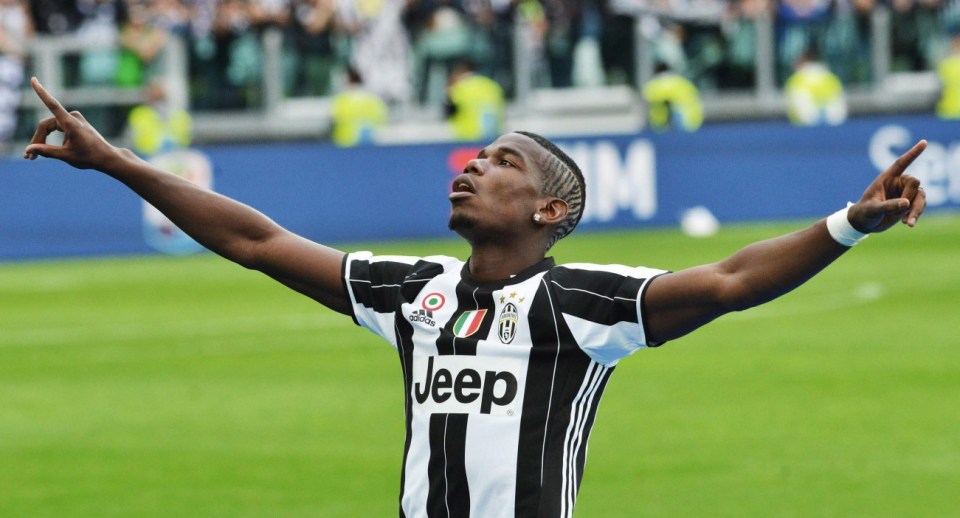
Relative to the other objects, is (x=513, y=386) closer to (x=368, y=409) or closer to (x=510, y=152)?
(x=510, y=152)

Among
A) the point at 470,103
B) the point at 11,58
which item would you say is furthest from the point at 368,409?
the point at 470,103

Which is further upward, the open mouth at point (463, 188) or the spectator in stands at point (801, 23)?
the spectator in stands at point (801, 23)

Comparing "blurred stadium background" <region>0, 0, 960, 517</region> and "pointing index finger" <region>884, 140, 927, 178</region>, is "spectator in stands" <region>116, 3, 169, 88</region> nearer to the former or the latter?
"blurred stadium background" <region>0, 0, 960, 517</region>

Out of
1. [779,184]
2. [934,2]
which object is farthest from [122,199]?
[934,2]

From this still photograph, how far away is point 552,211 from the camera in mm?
5348

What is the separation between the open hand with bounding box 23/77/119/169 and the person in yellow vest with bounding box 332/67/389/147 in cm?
2139

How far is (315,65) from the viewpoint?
27344 millimetres

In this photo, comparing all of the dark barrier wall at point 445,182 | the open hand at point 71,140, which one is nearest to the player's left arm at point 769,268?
the open hand at point 71,140

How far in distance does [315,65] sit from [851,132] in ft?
27.7

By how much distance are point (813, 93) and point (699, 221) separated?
19.1 ft

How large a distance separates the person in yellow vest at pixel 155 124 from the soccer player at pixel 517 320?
2056 centimetres

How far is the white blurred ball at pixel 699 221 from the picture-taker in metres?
23.6

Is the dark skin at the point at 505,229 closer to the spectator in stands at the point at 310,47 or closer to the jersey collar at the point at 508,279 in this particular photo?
the jersey collar at the point at 508,279

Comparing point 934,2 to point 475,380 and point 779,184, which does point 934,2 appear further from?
point 475,380
